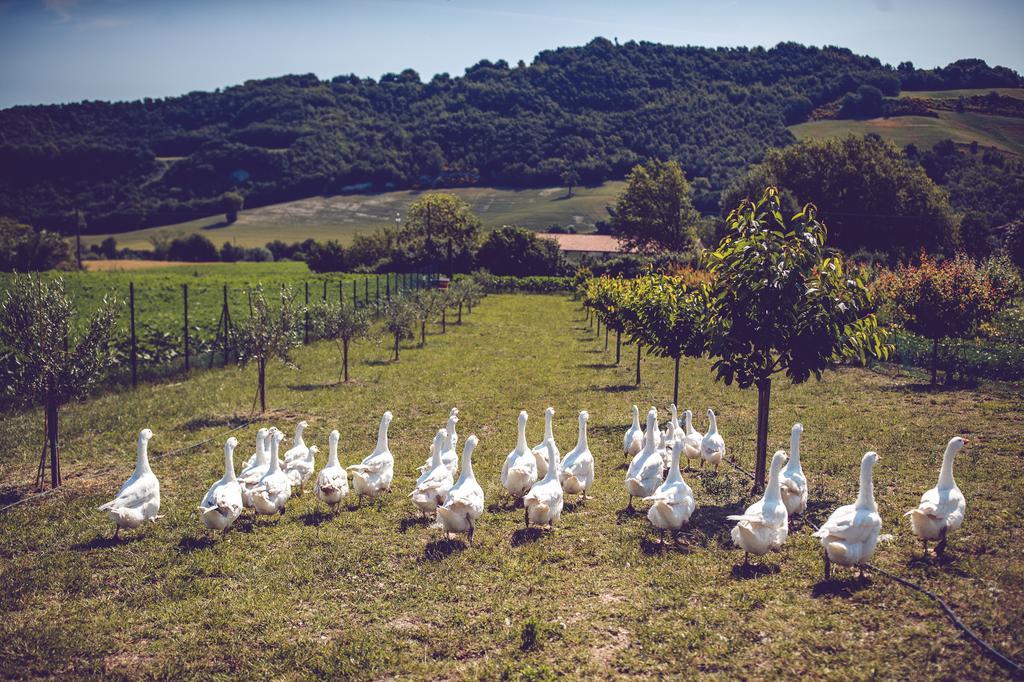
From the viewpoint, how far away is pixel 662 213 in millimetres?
77188

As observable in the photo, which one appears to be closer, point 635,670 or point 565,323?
point 635,670

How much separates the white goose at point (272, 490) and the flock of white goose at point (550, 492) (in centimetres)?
1

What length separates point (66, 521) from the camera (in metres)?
10.2

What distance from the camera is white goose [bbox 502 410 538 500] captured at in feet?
34.3

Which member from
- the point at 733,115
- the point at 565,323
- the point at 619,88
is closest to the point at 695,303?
the point at 565,323

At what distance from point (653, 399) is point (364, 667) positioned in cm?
1433

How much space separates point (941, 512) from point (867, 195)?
57.0 metres

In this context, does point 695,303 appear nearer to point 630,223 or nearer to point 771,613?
point 771,613

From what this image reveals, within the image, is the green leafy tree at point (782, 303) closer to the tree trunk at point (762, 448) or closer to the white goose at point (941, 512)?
the tree trunk at point (762, 448)

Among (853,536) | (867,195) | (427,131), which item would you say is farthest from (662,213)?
(427,131)

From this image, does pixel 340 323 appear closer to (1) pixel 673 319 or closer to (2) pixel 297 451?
(2) pixel 297 451

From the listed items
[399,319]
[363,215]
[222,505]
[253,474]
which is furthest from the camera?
[363,215]

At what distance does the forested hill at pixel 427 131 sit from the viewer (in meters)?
112

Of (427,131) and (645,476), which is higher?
(427,131)
